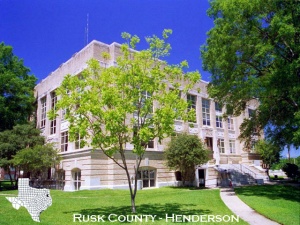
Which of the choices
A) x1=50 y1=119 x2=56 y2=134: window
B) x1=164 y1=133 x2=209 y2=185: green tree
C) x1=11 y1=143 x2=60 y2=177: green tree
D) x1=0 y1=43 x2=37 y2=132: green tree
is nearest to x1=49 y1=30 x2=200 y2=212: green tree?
x1=164 y1=133 x2=209 y2=185: green tree

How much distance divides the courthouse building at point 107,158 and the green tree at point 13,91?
168cm

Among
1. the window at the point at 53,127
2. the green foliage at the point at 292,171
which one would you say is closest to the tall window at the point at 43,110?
the window at the point at 53,127

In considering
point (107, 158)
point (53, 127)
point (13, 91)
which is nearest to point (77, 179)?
point (107, 158)

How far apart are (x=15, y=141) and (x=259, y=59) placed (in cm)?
2402

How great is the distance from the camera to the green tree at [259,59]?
1791 centimetres

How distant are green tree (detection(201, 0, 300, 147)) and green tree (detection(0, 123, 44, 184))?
19.3 m

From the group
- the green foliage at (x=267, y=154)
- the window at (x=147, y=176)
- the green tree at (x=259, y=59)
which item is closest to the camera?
the green tree at (x=259, y=59)

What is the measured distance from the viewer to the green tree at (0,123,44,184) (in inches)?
1116

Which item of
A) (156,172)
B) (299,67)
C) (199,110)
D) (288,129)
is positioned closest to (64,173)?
(156,172)

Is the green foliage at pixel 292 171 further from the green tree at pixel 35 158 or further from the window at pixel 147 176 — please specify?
the green tree at pixel 35 158

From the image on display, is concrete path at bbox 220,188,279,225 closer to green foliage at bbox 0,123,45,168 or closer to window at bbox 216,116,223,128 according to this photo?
green foliage at bbox 0,123,45,168

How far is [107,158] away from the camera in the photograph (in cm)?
2662

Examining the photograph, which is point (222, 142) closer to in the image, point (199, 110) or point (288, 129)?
point (199, 110)

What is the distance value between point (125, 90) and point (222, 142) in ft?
105
